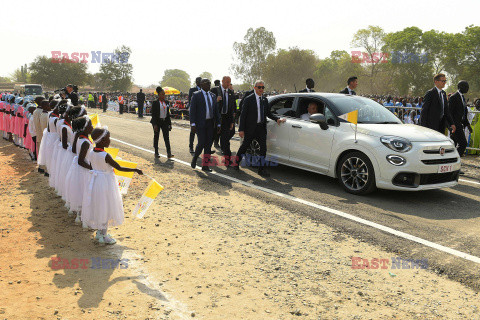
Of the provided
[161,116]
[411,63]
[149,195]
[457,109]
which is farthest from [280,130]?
[411,63]

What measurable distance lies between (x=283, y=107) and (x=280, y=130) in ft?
1.92

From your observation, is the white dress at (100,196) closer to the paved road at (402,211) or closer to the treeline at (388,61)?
the paved road at (402,211)

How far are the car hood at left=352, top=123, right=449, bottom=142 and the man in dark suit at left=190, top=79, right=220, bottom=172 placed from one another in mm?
3261

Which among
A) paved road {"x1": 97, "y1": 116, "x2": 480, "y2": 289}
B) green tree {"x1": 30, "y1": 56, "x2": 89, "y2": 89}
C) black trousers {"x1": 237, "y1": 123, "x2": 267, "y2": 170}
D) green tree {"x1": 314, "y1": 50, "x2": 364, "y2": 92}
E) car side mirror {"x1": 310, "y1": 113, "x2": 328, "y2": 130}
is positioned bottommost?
paved road {"x1": 97, "y1": 116, "x2": 480, "y2": 289}

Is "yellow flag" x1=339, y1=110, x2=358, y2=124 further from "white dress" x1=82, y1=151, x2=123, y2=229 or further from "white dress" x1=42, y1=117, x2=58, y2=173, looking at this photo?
"white dress" x1=42, y1=117, x2=58, y2=173

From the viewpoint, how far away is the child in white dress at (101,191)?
15.4ft

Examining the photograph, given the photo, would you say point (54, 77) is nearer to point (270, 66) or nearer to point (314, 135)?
point (270, 66)

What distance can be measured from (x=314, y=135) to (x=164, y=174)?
322 centimetres

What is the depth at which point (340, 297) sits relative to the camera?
3617mm

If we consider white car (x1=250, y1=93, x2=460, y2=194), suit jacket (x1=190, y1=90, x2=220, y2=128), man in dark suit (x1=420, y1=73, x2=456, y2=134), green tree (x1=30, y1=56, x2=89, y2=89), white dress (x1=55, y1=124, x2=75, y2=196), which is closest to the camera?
white dress (x1=55, y1=124, x2=75, y2=196)

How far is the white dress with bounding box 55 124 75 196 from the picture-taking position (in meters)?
5.85

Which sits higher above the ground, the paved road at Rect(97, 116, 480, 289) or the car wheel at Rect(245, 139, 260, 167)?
the car wheel at Rect(245, 139, 260, 167)

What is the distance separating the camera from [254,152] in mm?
9312

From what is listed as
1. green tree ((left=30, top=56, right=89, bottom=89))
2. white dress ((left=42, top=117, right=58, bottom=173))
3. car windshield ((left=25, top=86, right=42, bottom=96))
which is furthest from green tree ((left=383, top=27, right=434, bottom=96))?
green tree ((left=30, top=56, right=89, bottom=89))
